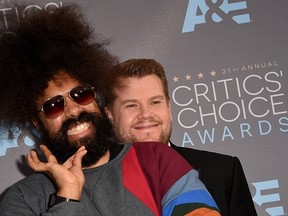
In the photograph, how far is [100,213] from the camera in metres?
2.34

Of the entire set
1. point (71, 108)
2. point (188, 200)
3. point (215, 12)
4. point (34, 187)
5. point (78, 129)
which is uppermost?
point (215, 12)

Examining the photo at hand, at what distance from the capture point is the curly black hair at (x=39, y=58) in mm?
2863

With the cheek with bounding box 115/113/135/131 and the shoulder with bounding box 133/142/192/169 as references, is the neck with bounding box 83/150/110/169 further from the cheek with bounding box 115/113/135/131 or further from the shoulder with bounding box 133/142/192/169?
the cheek with bounding box 115/113/135/131

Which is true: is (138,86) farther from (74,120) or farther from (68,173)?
(68,173)

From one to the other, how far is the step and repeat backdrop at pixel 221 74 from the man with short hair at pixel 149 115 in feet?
0.89

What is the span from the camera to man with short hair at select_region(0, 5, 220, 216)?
2.32 m

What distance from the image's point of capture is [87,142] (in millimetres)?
2619

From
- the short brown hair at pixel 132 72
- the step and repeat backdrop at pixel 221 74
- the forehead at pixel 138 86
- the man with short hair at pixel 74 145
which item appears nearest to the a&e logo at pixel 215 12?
the step and repeat backdrop at pixel 221 74

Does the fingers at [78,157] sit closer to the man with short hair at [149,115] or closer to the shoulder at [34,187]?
the shoulder at [34,187]

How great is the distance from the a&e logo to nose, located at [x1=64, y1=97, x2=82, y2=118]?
1.29 meters

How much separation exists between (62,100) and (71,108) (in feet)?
0.20

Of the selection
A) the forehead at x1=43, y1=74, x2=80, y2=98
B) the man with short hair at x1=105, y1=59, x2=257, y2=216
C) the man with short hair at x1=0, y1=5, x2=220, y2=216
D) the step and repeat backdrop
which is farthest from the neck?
the step and repeat backdrop

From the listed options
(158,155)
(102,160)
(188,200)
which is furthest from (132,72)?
(188,200)

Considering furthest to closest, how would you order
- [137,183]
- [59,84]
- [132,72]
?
[132,72], [59,84], [137,183]
